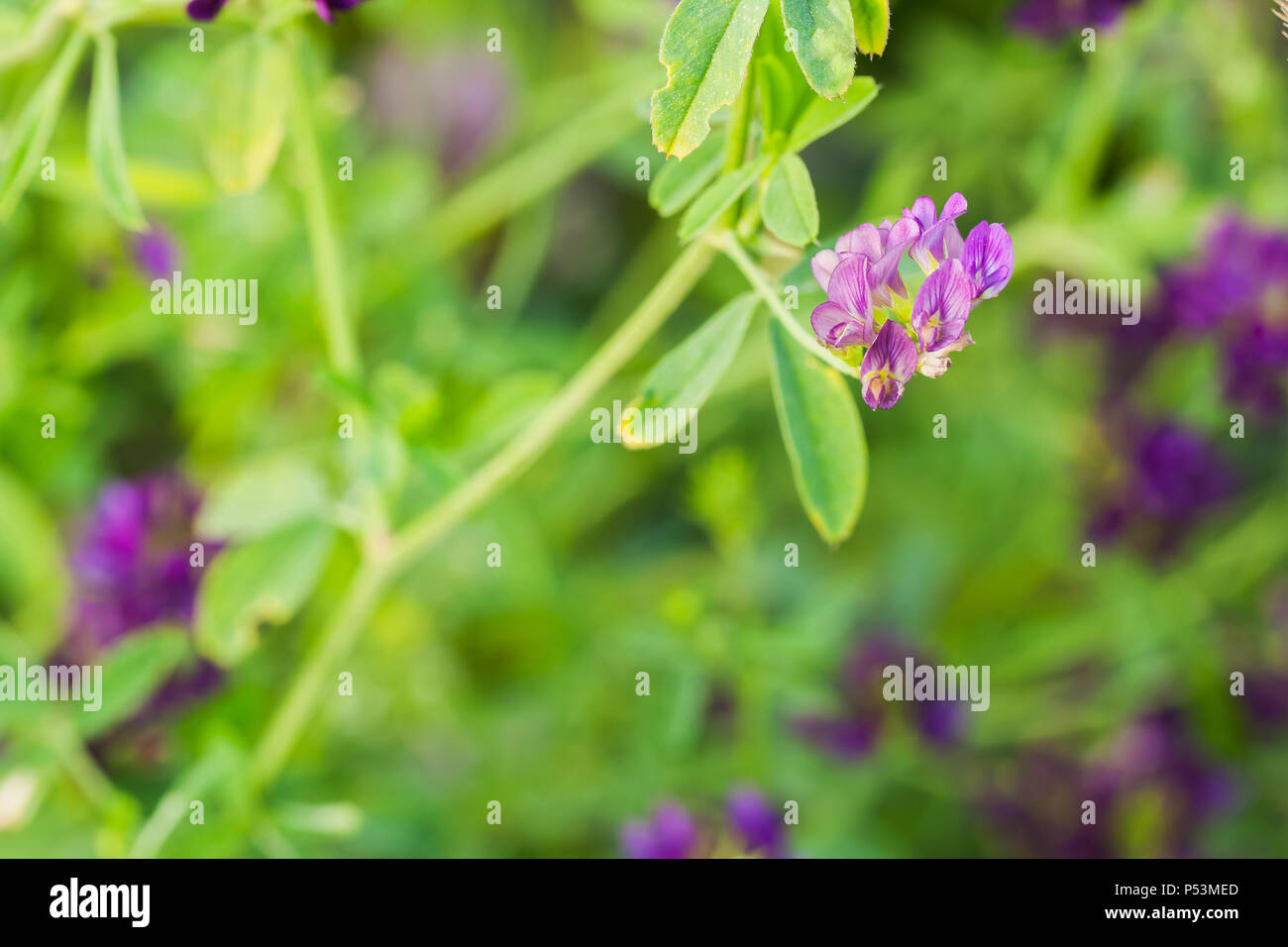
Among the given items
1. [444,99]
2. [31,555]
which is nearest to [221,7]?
[31,555]

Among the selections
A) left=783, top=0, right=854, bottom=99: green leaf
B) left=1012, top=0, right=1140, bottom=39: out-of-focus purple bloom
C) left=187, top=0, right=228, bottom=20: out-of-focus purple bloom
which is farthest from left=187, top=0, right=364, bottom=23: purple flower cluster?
left=1012, top=0, right=1140, bottom=39: out-of-focus purple bloom

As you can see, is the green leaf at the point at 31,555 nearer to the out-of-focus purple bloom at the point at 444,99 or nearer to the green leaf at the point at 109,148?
the green leaf at the point at 109,148

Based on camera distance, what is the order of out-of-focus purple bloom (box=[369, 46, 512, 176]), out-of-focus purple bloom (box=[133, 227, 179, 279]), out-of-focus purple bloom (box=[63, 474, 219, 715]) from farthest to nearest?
out-of-focus purple bloom (box=[369, 46, 512, 176]) < out-of-focus purple bloom (box=[133, 227, 179, 279]) < out-of-focus purple bloom (box=[63, 474, 219, 715])

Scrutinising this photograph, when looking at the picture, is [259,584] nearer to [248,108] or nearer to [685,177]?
[248,108]

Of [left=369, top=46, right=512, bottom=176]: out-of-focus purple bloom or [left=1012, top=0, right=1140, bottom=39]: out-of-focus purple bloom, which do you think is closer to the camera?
[left=1012, top=0, right=1140, bottom=39]: out-of-focus purple bloom

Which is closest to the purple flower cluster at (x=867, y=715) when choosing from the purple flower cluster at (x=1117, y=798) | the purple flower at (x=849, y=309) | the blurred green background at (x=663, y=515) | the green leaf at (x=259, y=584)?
the blurred green background at (x=663, y=515)

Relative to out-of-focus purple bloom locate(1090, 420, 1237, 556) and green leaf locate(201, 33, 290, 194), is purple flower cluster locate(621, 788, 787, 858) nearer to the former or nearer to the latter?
out-of-focus purple bloom locate(1090, 420, 1237, 556)

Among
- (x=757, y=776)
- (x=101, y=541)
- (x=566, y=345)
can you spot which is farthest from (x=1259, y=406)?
(x=101, y=541)
